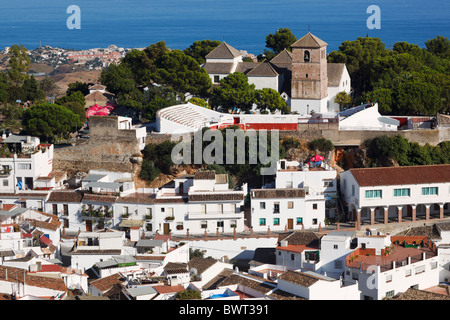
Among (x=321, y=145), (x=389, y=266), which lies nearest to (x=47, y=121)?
(x=321, y=145)

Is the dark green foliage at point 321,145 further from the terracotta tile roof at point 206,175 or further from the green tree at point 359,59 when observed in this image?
the green tree at point 359,59

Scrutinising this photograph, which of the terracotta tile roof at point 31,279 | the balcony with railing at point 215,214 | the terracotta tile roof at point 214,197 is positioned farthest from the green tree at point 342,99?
the terracotta tile roof at point 31,279

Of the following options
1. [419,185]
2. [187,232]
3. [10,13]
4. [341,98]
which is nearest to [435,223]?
[419,185]

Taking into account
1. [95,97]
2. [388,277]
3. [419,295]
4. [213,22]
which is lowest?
[419,295]

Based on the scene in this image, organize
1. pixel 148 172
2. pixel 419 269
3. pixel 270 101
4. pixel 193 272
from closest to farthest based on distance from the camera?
pixel 193 272 → pixel 419 269 → pixel 148 172 → pixel 270 101

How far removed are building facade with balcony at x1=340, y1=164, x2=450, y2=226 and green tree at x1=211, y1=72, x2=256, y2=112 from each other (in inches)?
374

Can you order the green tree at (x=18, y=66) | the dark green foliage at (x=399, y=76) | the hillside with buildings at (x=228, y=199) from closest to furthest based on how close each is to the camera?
the hillside with buildings at (x=228, y=199) < the dark green foliage at (x=399, y=76) < the green tree at (x=18, y=66)

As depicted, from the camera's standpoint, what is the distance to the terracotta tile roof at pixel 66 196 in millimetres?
34438

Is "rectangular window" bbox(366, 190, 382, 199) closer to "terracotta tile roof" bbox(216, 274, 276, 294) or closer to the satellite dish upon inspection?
"terracotta tile roof" bbox(216, 274, 276, 294)

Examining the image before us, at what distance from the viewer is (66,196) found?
114 feet

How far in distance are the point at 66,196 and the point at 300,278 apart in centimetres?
1295

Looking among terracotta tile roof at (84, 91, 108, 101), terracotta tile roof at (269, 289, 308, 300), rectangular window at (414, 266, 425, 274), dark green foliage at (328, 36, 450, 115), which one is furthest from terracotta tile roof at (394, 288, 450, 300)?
terracotta tile roof at (84, 91, 108, 101)

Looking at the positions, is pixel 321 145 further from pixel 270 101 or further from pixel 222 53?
pixel 222 53

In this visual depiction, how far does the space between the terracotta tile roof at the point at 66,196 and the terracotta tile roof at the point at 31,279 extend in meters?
7.89
